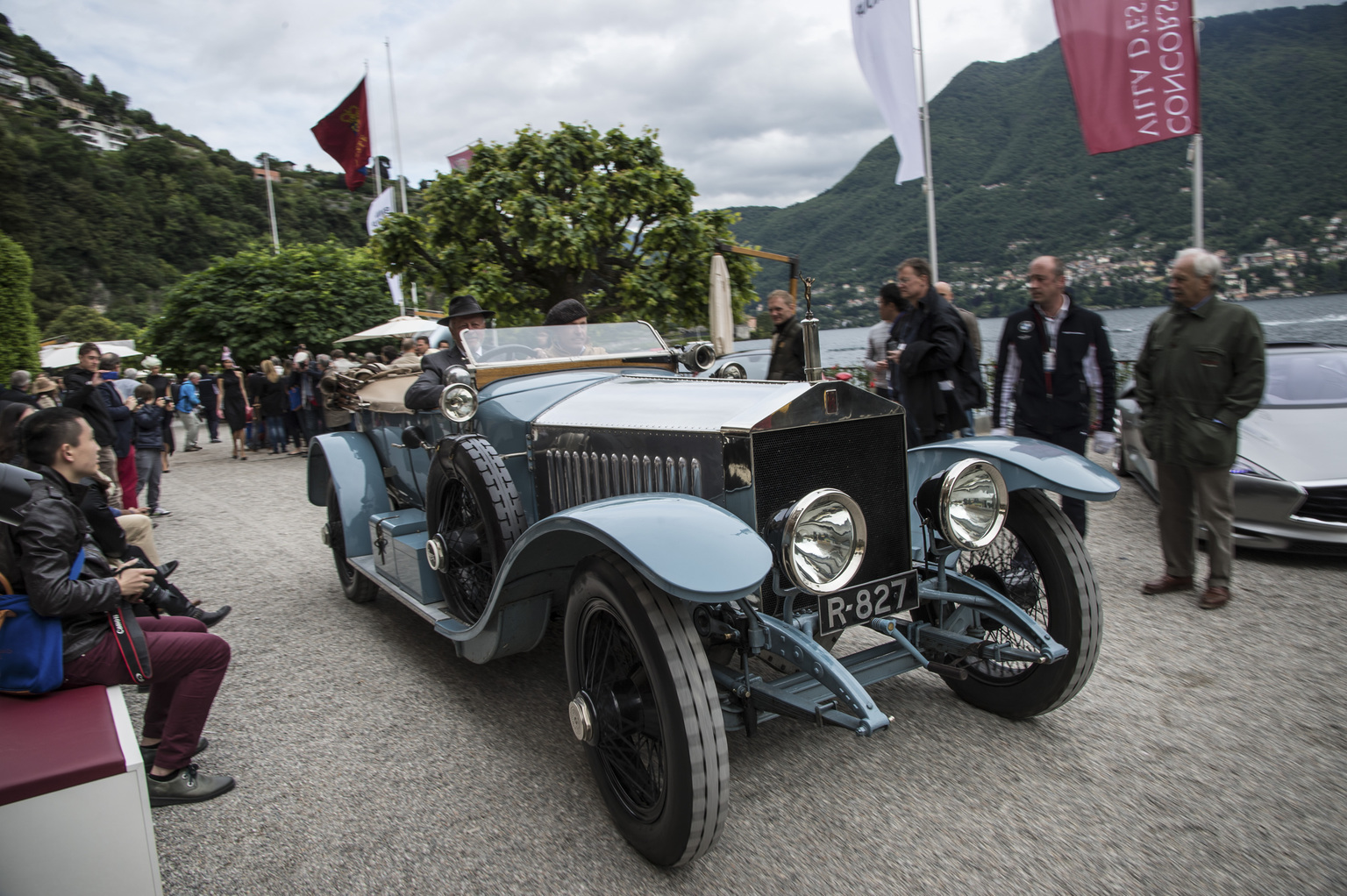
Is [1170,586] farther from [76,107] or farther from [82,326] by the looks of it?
[76,107]

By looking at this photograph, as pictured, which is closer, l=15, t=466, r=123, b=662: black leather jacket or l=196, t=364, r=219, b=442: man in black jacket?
l=15, t=466, r=123, b=662: black leather jacket

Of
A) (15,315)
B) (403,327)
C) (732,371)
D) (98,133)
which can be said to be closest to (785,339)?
(732,371)

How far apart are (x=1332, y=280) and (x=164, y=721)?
590 inches

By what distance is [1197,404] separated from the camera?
13.0ft

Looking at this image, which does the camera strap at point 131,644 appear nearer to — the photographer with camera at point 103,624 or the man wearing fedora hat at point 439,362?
the photographer with camera at point 103,624

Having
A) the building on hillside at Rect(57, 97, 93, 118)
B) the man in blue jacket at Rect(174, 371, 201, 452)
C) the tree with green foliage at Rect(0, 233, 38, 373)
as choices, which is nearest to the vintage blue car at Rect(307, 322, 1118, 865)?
the man in blue jacket at Rect(174, 371, 201, 452)

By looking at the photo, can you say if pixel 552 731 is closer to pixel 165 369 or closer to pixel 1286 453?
pixel 1286 453

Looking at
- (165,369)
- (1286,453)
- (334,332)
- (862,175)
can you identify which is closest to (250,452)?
(334,332)

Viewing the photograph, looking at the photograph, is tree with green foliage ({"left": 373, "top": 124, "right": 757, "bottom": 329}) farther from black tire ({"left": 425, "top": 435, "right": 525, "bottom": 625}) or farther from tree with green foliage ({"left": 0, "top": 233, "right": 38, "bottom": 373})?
tree with green foliage ({"left": 0, "top": 233, "right": 38, "bottom": 373})

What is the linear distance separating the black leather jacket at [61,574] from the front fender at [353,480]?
2.14 metres

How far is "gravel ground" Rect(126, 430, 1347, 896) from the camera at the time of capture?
2096mm

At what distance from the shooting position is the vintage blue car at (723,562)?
2.06 metres

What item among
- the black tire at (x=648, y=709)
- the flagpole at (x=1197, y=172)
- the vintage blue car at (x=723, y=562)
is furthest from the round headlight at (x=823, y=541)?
the flagpole at (x=1197, y=172)

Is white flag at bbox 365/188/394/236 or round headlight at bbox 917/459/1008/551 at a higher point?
white flag at bbox 365/188/394/236
